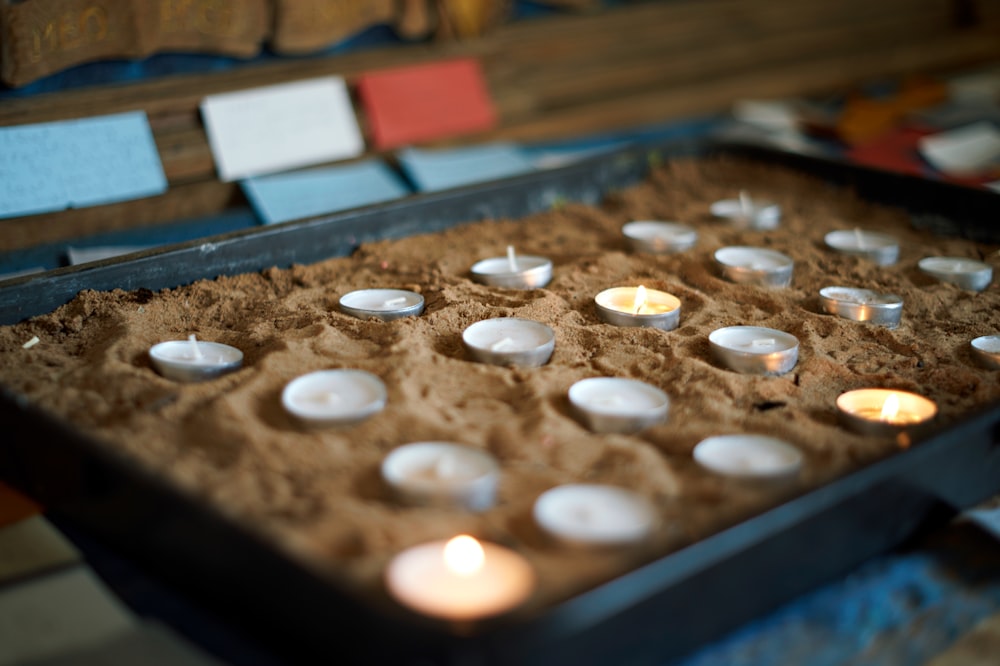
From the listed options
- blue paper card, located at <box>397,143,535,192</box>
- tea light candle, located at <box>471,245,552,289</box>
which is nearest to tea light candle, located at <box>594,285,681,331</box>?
tea light candle, located at <box>471,245,552,289</box>

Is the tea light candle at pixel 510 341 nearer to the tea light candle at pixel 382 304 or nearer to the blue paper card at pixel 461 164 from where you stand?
the tea light candle at pixel 382 304

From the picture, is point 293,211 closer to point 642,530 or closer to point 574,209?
point 574,209

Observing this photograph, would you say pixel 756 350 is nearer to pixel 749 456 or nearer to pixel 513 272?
pixel 749 456

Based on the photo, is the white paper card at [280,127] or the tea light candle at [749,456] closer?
the tea light candle at [749,456]

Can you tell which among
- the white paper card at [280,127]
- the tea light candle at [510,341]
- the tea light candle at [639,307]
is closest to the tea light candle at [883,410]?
the tea light candle at [639,307]

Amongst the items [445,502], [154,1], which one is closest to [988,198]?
[445,502]

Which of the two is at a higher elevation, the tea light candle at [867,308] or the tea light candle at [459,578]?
the tea light candle at [867,308]

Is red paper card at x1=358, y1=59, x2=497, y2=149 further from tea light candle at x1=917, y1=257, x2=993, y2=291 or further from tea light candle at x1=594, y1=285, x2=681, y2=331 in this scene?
tea light candle at x1=917, y1=257, x2=993, y2=291
